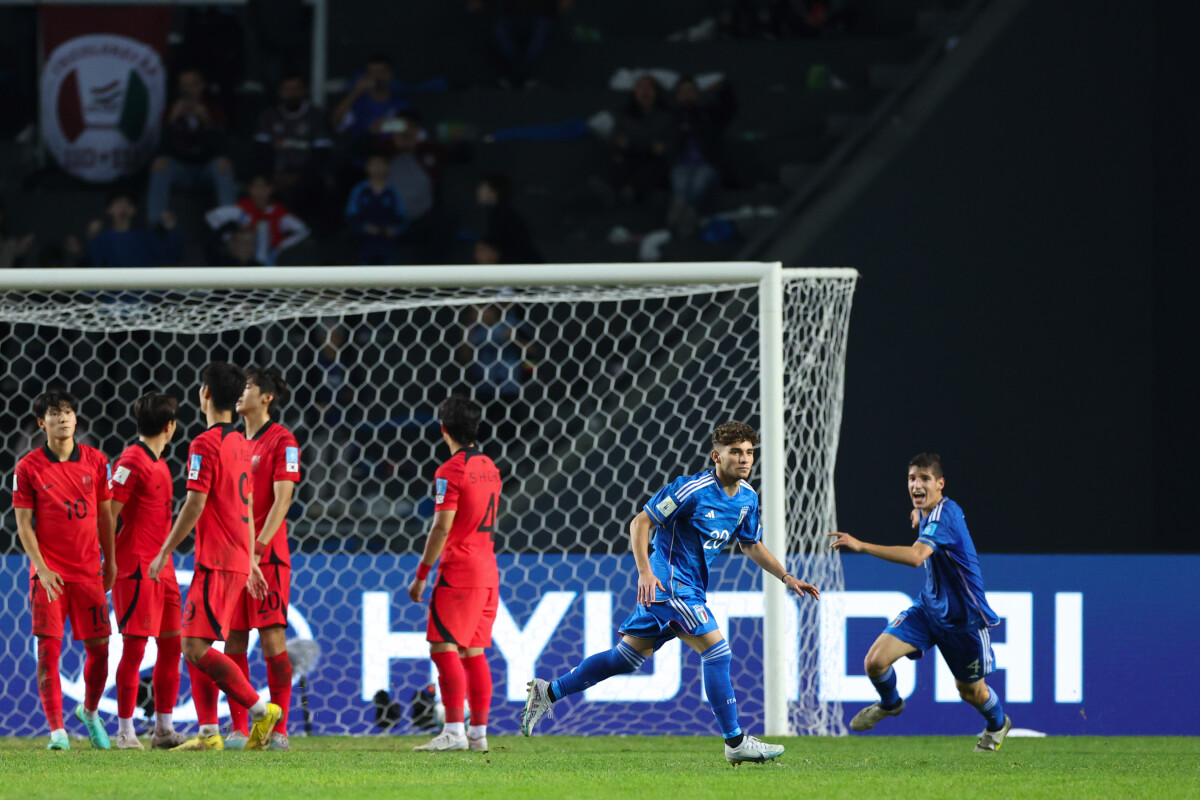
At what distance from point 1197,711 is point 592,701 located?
2.90 meters

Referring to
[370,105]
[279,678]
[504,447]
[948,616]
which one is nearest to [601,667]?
[279,678]

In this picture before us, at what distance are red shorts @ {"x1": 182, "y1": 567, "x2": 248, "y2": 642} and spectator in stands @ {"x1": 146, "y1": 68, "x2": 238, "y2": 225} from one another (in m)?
5.62

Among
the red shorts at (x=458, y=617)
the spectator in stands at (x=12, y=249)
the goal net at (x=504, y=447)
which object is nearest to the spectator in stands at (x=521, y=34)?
the goal net at (x=504, y=447)

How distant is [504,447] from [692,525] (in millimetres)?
3668

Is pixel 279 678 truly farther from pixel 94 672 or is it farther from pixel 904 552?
pixel 904 552

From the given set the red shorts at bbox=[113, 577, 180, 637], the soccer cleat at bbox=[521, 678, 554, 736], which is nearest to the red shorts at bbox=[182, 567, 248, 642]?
the red shorts at bbox=[113, 577, 180, 637]

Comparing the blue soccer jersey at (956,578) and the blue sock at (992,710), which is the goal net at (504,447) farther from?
the blue sock at (992,710)

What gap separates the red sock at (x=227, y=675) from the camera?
21.5ft

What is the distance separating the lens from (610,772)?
19.2 ft

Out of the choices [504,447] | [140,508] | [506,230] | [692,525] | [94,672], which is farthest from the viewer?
[506,230]

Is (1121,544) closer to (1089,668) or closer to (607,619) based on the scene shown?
(1089,668)

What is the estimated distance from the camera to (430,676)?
307 inches

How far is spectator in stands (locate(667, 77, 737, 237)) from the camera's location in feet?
38.2

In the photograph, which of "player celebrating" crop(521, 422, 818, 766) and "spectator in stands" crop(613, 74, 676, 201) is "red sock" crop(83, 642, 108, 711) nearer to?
"player celebrating" crop(521, 422, 818, 766)
